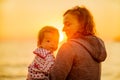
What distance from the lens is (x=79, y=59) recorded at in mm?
1612

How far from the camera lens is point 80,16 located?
A: 5.46 ft

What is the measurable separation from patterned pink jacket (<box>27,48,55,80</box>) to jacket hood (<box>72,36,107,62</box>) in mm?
172

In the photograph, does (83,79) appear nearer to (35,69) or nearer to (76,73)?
(76,73)

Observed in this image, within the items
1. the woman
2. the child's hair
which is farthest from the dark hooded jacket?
the child's hair

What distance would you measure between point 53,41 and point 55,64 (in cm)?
20

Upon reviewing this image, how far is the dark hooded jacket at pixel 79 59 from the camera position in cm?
158

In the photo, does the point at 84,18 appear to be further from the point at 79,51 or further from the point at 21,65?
the point at 21,65

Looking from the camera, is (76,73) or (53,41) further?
(53,41)

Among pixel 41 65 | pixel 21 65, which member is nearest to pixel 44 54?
pixel 41 65

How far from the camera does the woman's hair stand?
1.67 m

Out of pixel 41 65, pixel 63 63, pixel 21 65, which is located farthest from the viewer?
pixel 21 65

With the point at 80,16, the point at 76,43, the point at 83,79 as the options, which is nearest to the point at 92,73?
the point at 83,79

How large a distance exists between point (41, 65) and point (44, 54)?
0.18ft

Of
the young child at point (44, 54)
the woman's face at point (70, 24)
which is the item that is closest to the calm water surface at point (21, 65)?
the young child at point (44, 54)
